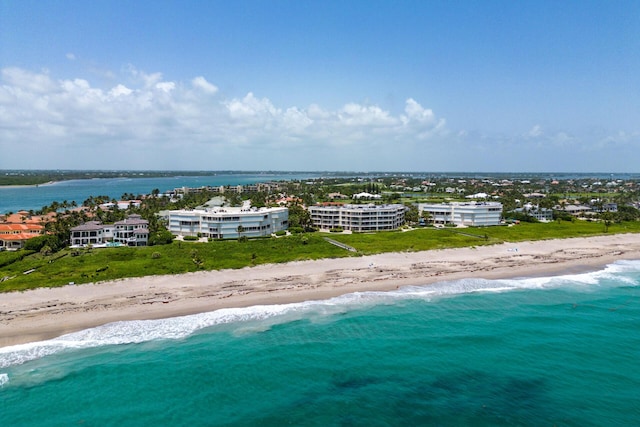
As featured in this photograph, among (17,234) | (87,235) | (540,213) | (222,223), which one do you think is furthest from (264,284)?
(540,213)

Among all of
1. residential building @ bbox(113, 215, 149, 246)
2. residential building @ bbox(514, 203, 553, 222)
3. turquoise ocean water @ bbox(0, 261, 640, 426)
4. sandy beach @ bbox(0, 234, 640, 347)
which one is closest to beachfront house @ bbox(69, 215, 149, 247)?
residential building @ bbox(113, 215, 149, 246)

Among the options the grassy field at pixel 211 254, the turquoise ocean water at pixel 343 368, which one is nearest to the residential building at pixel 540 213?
the grassy field at pixel 211 254

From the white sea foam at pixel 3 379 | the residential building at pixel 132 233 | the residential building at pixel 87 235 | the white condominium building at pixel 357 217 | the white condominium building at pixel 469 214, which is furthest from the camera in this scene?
the white condominium building at pixel 469 214

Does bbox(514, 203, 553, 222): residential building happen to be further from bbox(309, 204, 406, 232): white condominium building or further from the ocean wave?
the ocean wave

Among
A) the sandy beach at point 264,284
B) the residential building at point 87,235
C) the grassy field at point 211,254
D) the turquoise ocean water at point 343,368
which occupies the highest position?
the residential building at point 87,235

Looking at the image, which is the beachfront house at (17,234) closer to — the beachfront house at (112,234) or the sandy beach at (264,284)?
the beachfront house at (112,234)

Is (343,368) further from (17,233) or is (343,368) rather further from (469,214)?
(469,214)

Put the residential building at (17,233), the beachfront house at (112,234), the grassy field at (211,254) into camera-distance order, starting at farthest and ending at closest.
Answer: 1. the beachfront house at (112,234)
2. the residential building at (17,233)
3. the grassy field at (211,254)
